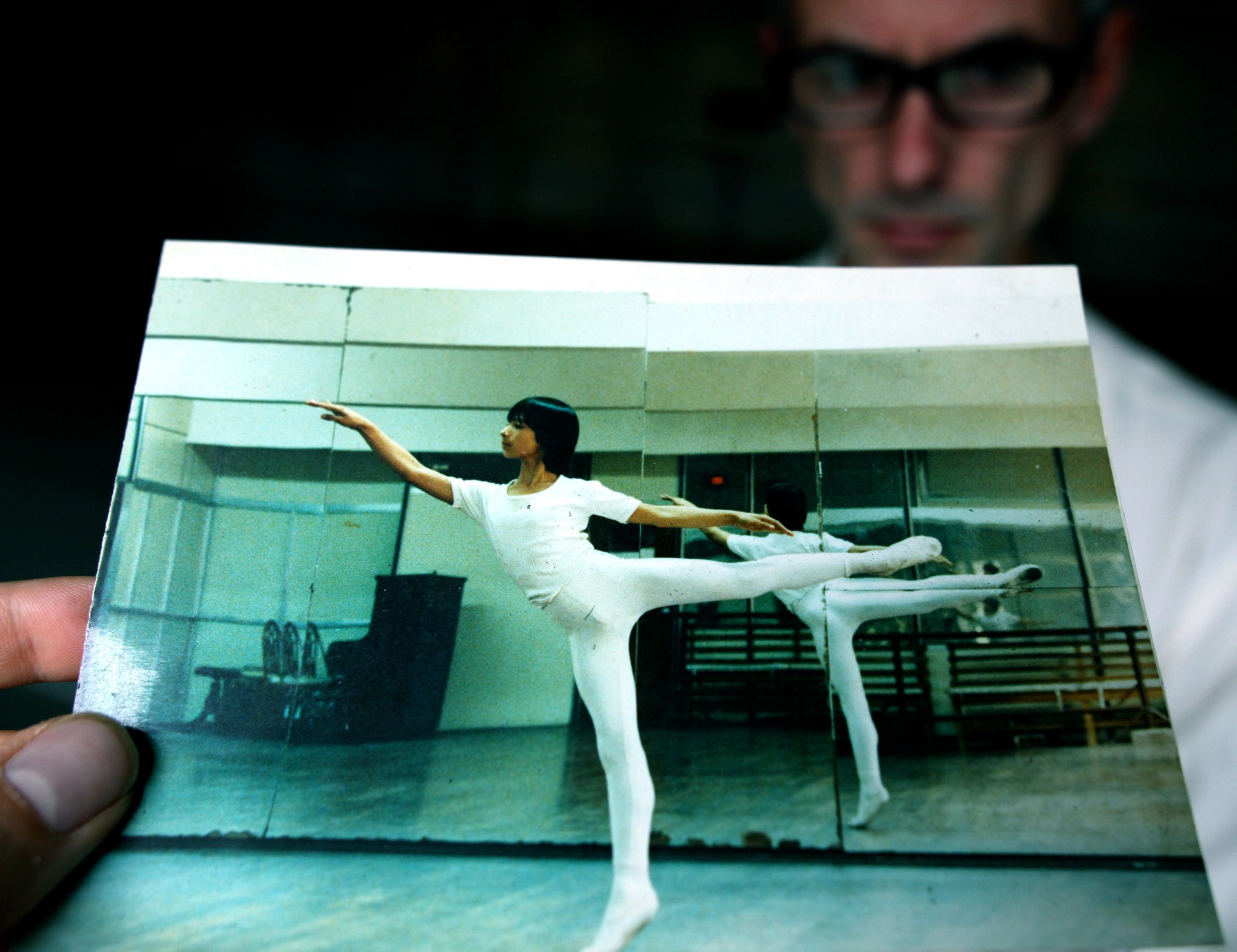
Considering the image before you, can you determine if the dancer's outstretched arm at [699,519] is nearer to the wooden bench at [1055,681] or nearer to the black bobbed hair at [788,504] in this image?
the black bobbed hair at [788,504]

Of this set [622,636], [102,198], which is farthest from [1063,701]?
[102,198]

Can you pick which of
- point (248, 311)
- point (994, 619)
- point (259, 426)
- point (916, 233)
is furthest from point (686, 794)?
point (916, 233)

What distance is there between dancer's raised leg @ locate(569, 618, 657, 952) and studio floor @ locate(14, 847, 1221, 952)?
0.02 meters

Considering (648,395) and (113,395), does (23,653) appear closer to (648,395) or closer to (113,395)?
(113,395)

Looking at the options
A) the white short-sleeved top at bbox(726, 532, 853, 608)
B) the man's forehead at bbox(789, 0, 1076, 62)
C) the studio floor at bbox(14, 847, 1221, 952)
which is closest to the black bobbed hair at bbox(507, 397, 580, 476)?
the white short-sleeved top at bbox(726, 532, 853, 608)

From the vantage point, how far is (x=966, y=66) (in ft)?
3.89

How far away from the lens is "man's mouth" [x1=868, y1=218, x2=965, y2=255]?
49.1 inches

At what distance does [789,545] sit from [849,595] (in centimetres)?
8

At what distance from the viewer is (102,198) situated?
1.29 m

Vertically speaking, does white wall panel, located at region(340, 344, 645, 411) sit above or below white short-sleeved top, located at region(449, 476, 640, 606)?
above

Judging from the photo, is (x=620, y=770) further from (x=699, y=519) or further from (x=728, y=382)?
(x=728, y=382)

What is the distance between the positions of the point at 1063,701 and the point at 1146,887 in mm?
187

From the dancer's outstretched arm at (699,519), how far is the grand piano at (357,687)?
219 mm

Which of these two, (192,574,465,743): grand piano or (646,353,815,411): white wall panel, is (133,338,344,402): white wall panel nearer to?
(192,574,465,743): grand piano
